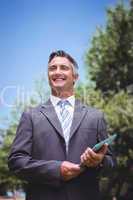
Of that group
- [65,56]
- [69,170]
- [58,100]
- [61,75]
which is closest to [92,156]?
[69,170]

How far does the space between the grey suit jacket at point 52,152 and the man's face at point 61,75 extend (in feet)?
0.38

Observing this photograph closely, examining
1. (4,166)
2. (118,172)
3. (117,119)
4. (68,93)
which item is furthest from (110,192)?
(68,93)

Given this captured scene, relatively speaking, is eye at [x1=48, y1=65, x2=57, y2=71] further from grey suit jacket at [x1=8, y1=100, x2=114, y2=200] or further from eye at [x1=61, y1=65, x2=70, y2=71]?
grey suit jacket at [x1=8, y1=100, x2=114, y2=200]

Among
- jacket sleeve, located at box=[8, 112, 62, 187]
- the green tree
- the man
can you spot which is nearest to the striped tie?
the man

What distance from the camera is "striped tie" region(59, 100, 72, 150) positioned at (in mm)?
2608

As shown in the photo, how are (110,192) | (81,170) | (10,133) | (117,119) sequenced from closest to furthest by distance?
(81,170), (117,119), (110,192), (10,133)

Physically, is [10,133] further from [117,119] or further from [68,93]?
[68,93]

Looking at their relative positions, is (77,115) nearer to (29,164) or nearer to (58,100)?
(58,100)

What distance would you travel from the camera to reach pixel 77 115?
2.67 m

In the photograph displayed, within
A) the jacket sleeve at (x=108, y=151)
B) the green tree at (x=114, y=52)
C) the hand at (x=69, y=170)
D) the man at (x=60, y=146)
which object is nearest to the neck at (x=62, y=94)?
the man at (x=60, y=146)

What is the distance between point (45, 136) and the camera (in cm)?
260

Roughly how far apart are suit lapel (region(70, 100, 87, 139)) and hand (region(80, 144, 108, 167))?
0.75 feet

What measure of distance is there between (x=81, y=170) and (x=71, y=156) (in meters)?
0.16

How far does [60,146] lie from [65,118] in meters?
0.17
